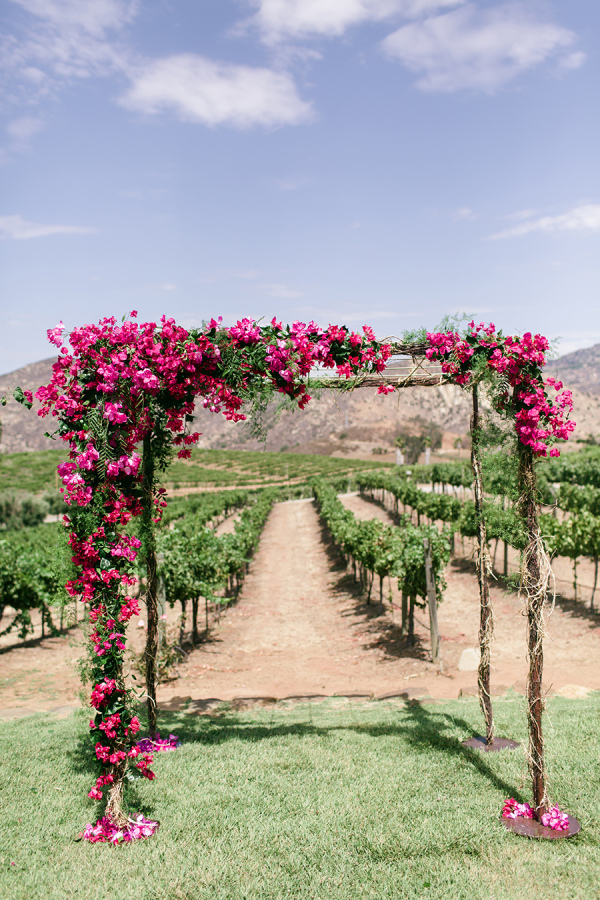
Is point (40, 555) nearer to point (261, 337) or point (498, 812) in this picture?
point (261, 337)

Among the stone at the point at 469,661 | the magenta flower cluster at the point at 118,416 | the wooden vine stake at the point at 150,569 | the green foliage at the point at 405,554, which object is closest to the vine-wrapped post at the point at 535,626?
the magenta flower cluster at the point at 118,416

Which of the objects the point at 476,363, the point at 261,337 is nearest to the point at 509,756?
the point at 476,363

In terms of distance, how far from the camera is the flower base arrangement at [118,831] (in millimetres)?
4004

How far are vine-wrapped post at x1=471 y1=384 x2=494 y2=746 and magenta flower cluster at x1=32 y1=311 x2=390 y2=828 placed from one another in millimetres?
1757

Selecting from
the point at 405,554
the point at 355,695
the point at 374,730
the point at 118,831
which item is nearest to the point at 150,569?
the point at 118,831

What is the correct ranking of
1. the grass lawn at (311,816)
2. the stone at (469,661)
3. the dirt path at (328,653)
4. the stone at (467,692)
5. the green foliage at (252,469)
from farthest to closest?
the green foliage at (252,469) < the stone at (469,661) < the dirt path at (328,653) < the stone at (467,692) < the grass lawn at (311,816)

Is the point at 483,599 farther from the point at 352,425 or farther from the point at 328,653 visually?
the point at 352,425

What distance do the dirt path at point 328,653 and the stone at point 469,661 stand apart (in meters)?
0.14

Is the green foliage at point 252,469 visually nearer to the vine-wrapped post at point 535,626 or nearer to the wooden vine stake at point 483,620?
the wooden vine stake at point 483,620

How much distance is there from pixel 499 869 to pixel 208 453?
92.9m

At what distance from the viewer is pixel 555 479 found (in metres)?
36.8

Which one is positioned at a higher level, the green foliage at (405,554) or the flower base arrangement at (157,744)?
the green foliage at (405,554)

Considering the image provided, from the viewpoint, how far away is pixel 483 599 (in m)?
5.66

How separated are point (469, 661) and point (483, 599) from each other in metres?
5.09
